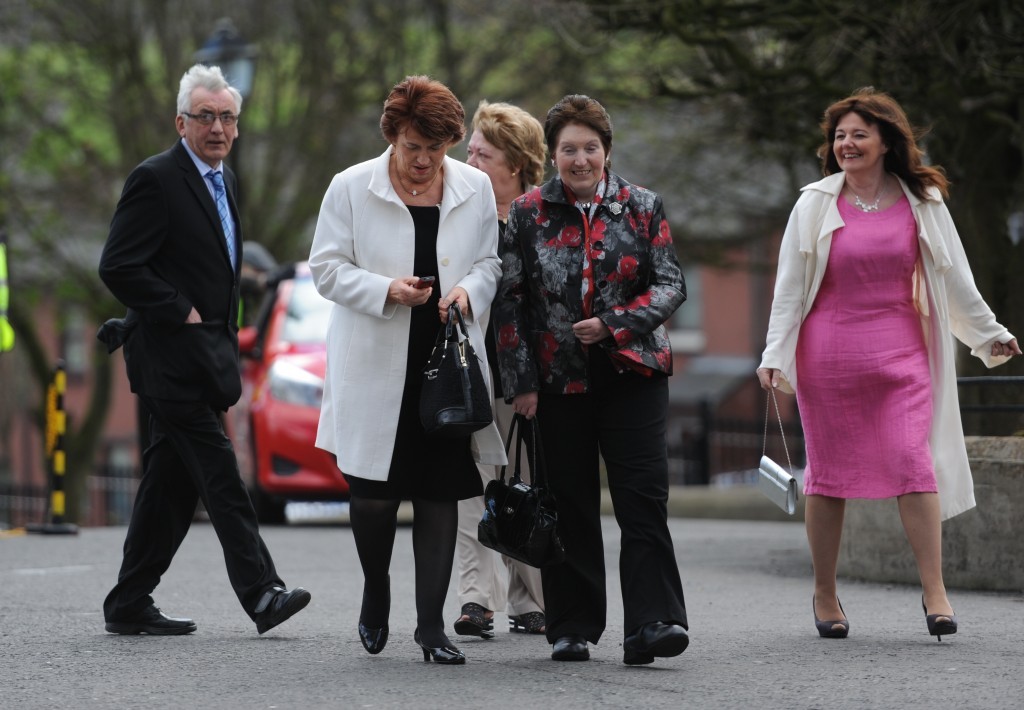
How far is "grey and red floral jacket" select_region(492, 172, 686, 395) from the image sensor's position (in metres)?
5.84

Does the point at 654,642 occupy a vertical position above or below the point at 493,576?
below

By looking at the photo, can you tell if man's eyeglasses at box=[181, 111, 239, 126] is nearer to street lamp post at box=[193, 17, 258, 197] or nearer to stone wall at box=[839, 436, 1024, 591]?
stone wall at box=[839, 436, 1024, 591]

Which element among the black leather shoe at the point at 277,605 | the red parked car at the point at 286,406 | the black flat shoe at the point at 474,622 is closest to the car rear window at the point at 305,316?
the red parked car at the point at 286,406

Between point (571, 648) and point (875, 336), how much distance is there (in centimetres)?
169

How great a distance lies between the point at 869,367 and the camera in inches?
257

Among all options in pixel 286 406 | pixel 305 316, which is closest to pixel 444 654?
pixel 286 406

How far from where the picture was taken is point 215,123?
6.75 meters

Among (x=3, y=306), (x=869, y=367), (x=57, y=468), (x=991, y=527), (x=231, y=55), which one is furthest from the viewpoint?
(x=231, y=55)

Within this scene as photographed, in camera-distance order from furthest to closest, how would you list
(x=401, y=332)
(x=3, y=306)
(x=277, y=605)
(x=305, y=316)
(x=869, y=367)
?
(x=305, y=316)
(x=3, y=306)
(x=869, y=367)
(x=277, y=605)
(x=401, y=332)

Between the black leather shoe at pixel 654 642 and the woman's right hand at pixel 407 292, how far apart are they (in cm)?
131

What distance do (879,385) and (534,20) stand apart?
42.5 ft

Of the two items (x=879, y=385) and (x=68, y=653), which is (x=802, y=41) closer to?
(x=879, y=385)

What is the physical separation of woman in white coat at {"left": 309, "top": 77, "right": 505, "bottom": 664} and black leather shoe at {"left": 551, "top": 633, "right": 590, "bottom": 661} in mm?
337

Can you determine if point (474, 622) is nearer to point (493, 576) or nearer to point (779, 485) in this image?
point (493, 576)
